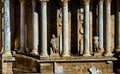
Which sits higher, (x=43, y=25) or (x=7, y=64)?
(x=43, y=25)

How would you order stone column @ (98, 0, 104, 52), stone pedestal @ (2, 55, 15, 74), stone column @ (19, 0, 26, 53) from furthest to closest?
stone column @ (19, 0, 26, 53) → stone column @ (98, 0, 104, 52) → stone pedestal @ (2, 55, 15, 74)

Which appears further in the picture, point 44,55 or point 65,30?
point 65,30

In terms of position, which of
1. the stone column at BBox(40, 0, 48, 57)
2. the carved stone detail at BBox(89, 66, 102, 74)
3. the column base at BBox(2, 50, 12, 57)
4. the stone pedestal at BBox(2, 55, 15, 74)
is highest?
the stone column at BBox(40, 0, 48, 57)

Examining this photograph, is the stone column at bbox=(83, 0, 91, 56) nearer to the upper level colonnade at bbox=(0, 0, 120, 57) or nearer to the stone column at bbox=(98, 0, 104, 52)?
the upper level colonnade at bbox=(0, 0, 120, 57)

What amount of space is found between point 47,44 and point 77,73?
3.06 meters

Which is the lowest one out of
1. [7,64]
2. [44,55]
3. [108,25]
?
[7,64]

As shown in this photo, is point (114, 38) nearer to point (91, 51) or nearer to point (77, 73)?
point (91, 51)

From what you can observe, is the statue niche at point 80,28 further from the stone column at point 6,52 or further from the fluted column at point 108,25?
the stone column at point 6,52

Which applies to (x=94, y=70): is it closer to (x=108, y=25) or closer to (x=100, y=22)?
(x=108, y=25)

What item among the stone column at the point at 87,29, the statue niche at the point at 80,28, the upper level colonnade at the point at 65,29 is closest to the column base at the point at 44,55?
the upper level colonnade at the point at 65,29

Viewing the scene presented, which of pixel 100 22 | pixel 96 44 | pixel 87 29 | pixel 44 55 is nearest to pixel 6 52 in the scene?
pixel 44 55

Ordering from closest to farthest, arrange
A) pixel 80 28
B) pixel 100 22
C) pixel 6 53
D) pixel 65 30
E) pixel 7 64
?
pixel 7 64
pixel 6 53
pixel 65 30
pixel 100 22
pixel 80 28

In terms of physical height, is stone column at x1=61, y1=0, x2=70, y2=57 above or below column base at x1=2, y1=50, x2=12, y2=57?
above

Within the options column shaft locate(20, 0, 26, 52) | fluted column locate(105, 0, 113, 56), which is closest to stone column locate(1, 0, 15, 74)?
column shaft locate(20, 0, 26, 52)
